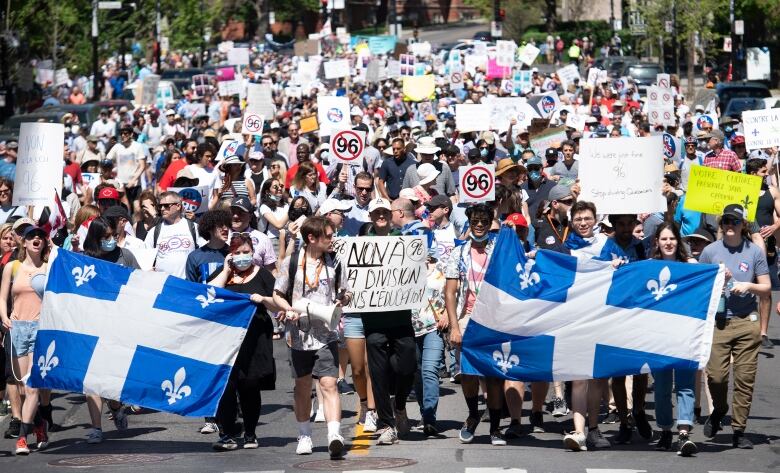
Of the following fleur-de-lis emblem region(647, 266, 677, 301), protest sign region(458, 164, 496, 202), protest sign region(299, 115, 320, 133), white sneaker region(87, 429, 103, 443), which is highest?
protest sign region(299, 115, 320, 133)

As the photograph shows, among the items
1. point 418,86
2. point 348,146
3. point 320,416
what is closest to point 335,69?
point 418,86

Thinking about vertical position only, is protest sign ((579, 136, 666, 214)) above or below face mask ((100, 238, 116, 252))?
above

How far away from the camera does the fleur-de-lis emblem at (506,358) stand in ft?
35.8

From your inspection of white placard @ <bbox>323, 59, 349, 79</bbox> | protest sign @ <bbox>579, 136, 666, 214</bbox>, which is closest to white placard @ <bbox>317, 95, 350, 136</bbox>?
protest sign @ <bbox>579, 136, 666, 214</bbox>

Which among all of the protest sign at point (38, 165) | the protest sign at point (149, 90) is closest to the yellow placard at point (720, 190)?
the protest sign at point (38, 165)

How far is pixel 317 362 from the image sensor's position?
10.7 meters

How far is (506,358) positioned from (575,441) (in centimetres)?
77

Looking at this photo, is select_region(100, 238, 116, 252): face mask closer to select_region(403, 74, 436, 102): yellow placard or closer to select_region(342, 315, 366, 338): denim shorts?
select_region(342, 315, 366, 338): denim shorts

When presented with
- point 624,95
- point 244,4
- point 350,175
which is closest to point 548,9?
point 244,4

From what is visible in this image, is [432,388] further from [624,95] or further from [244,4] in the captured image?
[244,4]

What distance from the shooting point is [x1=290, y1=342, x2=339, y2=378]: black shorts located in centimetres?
1068

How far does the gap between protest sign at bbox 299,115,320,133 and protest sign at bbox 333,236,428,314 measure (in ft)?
53.0

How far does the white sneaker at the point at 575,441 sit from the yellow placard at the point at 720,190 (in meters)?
3.34

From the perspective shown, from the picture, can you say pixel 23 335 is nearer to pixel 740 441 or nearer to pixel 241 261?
pixel 241 261
